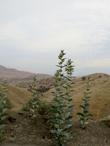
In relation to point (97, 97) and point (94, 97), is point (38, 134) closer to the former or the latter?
point (94, 97)

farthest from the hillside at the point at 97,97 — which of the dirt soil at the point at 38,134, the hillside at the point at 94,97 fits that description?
the dirt soil at the point at 38,134

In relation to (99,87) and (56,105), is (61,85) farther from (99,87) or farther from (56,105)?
(99,87)

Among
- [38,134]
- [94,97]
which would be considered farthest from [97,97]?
[38,134]

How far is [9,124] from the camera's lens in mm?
15742

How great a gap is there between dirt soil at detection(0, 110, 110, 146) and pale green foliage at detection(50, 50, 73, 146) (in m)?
0.46

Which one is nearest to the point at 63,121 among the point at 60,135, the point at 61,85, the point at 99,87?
the point at 60,135

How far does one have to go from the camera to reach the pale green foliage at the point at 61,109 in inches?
566

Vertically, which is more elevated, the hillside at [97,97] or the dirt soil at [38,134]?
the hillside at [97,97]

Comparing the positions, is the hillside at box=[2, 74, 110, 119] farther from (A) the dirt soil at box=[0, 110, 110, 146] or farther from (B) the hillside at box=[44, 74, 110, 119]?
(A) the dirt soil at box=[0, 110, 110, 146]

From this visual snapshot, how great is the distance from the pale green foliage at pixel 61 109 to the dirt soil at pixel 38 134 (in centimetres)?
46

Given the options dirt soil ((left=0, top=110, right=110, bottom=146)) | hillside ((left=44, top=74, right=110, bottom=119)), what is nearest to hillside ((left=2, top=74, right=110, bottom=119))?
hillside ((left=44, top=74, right=110, bottom=119))

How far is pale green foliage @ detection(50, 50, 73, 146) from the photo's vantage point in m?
14.4

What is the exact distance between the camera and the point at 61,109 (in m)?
14.5

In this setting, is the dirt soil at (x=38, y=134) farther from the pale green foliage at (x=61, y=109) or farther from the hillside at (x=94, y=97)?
the hillside at (x=94, y=97)
